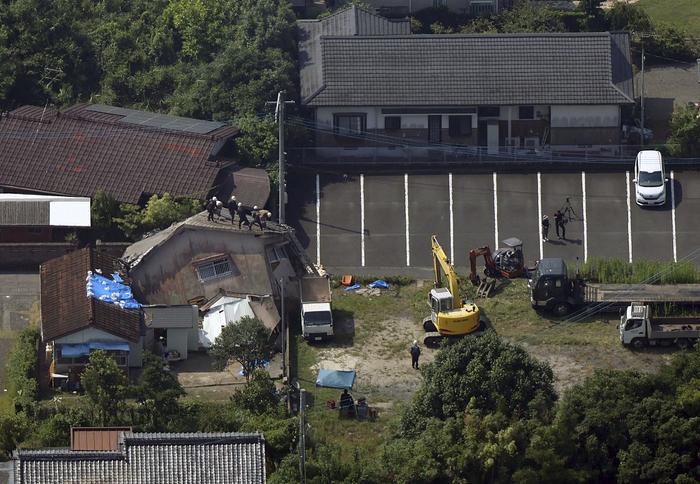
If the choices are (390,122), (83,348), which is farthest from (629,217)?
(83,348)

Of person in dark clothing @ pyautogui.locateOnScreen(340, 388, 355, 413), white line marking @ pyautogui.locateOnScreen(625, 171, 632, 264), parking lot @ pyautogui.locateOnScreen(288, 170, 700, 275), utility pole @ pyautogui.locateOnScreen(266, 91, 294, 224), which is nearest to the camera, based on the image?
person in dark clothing @ pyautogui.locateOnScreen(340, 388, 355, 413)

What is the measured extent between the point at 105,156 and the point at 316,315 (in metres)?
16.0

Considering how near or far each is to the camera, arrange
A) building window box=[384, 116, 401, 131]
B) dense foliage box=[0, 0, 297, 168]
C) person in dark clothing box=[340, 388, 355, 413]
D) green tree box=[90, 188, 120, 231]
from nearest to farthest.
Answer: person in dark clothing box=[340, 388, 355, 413] < green tree box=[90, 188, 120, 231] < dense foliage box=[0, 0, 297, 168] < building window box=[384, 116, 401, 131]

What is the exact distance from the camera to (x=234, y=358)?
92.5 meters

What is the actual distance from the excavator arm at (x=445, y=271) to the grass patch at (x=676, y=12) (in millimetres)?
29761

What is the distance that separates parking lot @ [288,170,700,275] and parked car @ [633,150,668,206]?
0.43 meters

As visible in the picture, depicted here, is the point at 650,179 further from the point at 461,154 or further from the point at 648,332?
the point at 648,332

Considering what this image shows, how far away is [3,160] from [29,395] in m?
19.2

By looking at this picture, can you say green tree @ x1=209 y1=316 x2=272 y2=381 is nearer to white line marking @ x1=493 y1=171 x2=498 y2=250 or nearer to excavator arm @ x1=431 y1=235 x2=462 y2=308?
excavator arm @ x1=431 y1=235 x2=462 y2=308

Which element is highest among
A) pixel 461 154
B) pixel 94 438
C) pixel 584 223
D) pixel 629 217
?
pixel 461 154

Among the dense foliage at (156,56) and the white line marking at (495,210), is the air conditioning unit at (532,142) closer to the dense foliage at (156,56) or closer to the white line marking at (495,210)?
the white line marking at (495,210)

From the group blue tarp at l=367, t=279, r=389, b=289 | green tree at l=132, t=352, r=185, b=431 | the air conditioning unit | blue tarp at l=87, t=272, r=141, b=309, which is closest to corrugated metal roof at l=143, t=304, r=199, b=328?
blue tarp at l=87, t=272, r=141, b=309

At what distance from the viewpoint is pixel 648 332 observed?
9462 cm

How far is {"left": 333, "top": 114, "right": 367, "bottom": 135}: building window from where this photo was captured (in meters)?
112
